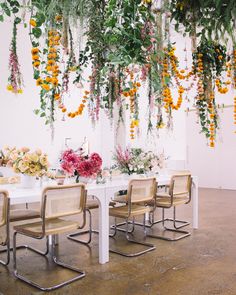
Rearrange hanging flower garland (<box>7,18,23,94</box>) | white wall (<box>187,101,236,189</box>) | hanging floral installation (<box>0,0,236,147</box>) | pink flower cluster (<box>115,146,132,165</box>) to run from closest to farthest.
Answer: hanging floral installation (<box>0,0,236,147</box>)
hanging flower garland (<box>7,18,23,94</box>)
pink flower cluster (<box>115,146,132,165</box>)
white wall (<box>187,101,236,189</box>)

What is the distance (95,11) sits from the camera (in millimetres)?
1410

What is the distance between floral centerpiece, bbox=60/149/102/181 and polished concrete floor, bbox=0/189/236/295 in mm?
910

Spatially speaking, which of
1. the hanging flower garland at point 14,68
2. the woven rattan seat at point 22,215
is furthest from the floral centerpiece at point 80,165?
the hanging flower garland at point 14,68

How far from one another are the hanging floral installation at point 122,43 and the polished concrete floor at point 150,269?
1.46m

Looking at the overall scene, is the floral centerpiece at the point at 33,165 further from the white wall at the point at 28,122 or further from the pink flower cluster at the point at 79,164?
the white wall at the point at 28,122

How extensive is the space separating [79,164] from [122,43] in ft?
8.17

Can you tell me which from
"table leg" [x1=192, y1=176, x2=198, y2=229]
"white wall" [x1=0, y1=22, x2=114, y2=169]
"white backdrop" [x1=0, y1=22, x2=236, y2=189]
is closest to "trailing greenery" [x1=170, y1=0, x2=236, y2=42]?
"table leg" [x1=192, y1=176, x2=198, y2=229]

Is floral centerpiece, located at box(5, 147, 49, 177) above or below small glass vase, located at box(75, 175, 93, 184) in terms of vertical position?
above

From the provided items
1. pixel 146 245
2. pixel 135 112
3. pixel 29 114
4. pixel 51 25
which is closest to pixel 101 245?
pixel 146 245

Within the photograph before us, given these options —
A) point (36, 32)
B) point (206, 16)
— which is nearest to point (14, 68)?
point (36, 32)

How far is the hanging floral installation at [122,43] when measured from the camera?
3.78ft

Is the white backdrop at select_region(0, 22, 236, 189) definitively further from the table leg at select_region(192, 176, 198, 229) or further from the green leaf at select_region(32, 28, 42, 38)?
the green leaf at select_region(32, 28, 42, 38)

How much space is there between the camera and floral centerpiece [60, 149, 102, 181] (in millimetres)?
3537

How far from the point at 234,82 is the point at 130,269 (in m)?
2.02
